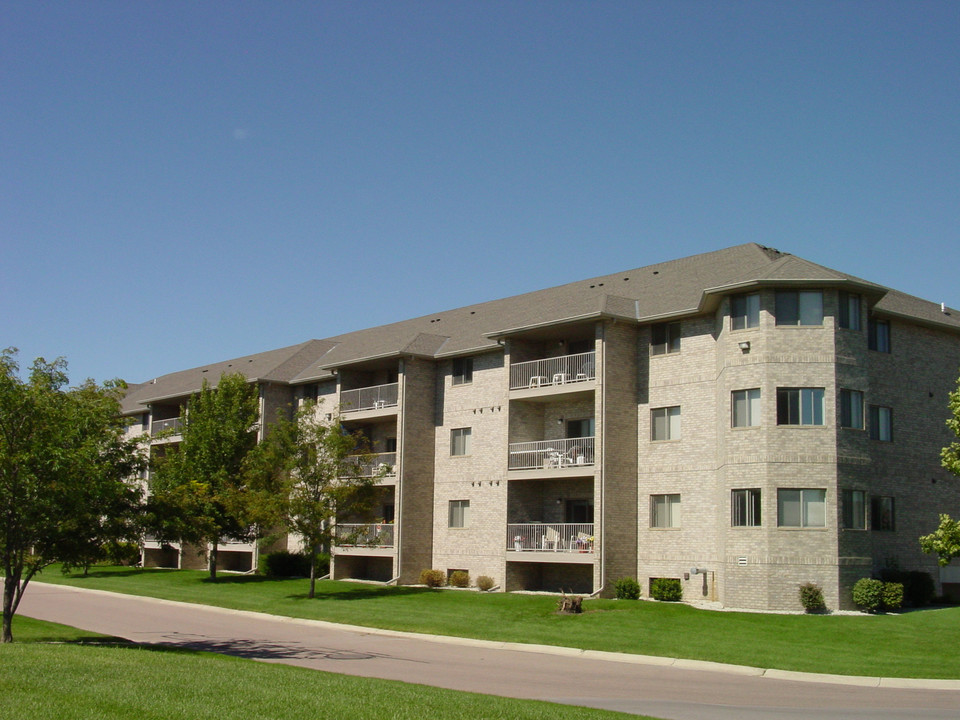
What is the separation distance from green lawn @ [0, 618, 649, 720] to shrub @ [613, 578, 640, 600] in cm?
1766

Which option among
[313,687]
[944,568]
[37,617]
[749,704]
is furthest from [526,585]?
[313,687]

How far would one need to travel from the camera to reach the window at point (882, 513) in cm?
3141

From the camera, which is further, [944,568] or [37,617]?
[944,568]

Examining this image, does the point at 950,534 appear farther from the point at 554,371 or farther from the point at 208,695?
the point at 208,695

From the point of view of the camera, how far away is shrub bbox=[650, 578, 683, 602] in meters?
32.1

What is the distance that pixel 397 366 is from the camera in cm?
4441

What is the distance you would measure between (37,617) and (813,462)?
2339 centimetres

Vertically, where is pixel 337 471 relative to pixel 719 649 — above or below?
above

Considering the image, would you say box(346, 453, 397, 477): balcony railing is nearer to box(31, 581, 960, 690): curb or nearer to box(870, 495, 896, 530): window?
box(31, 581, 960, 690): curb

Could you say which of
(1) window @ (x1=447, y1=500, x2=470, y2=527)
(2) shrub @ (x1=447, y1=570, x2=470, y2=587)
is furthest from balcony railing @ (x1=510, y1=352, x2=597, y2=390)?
(2) shrub @ (x1=447, y1=570, x2=470, y2=587)

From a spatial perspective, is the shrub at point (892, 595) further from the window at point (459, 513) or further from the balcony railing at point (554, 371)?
the window at point (459, 513)

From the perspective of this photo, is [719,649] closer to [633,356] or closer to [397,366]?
[633,356]

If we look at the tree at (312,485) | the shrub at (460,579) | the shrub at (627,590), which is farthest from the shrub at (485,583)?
the shrub at (627,590)

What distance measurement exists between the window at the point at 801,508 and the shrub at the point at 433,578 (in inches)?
591
